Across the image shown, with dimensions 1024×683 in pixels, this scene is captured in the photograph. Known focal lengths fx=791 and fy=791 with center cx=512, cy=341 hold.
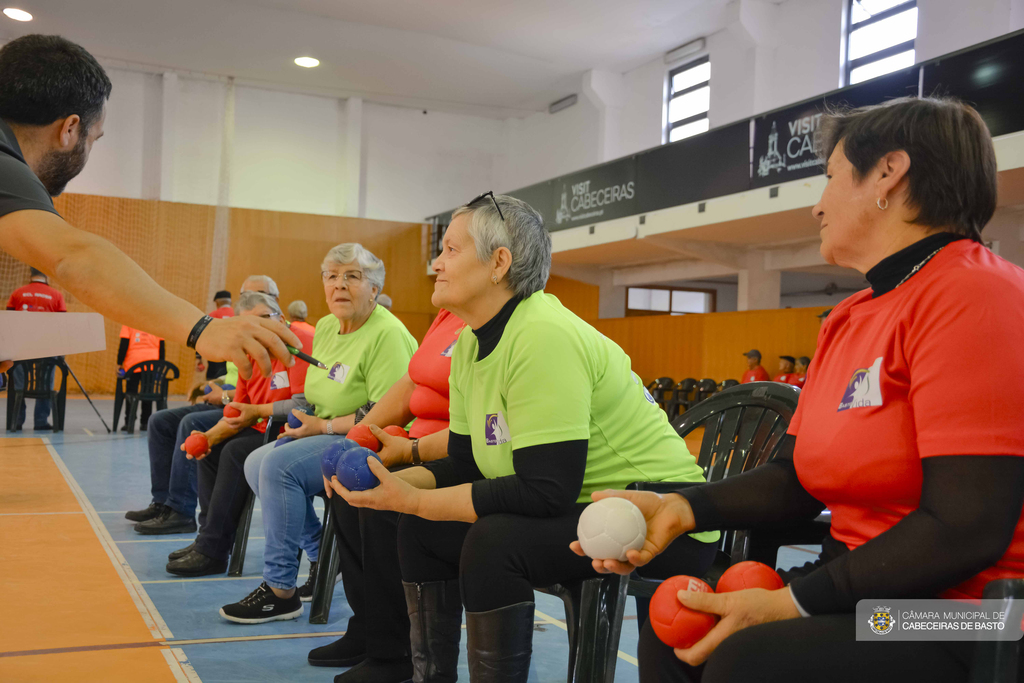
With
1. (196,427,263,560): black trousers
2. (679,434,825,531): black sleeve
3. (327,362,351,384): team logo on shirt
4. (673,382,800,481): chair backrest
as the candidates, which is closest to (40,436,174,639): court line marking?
(196,427,263,560): black trousers

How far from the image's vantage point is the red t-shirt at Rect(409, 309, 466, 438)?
256cm

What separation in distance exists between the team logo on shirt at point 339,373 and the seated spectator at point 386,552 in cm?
54

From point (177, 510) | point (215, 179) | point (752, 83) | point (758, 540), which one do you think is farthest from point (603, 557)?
point (215, 179)

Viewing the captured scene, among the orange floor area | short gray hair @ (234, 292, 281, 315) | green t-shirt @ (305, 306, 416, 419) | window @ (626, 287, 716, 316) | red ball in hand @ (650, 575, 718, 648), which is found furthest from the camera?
window @ (626, 287, 716, 316)

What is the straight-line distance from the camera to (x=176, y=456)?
4270 millimetres

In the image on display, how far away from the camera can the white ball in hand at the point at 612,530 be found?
1.30m

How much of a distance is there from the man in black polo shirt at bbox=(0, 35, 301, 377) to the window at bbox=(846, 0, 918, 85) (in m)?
11.0

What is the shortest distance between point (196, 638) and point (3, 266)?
530 inches

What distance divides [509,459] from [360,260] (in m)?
1.76

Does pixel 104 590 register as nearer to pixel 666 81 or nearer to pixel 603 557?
pixel 603 557

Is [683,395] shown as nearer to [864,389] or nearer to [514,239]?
[514,239]

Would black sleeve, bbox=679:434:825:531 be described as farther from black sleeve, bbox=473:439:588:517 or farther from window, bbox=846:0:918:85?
window, bbox=846:0:918:85

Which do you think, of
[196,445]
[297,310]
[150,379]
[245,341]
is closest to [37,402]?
[150,379]

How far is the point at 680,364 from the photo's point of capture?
42.8 ft
